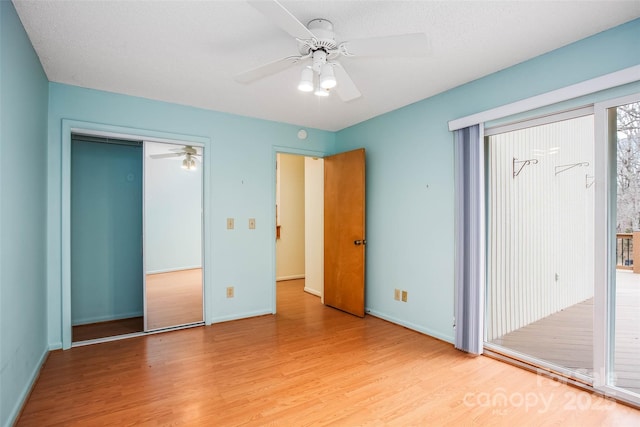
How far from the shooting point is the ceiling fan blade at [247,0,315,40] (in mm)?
1336

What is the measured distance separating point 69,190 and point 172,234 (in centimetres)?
100

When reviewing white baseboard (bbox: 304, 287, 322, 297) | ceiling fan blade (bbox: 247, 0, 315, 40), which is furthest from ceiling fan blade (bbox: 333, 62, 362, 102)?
white baseboard (bbox: 304, 287, 322, 297)

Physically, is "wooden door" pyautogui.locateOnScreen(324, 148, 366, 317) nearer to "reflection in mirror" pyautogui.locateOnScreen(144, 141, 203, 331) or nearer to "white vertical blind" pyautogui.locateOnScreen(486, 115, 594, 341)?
"white vertical blind" pyautogui.locateOnScreen(486, 115, 594, 341)

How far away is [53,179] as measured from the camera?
2.82m

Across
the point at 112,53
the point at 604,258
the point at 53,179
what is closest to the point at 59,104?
the point at 53,179

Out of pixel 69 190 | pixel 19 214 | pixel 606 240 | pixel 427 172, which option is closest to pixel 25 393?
pixel 19 214

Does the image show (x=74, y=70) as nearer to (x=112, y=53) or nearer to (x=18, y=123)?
(x=112, y=53)

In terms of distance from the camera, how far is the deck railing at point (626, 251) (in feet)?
6.91

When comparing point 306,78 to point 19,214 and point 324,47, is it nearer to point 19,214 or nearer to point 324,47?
point 324,47

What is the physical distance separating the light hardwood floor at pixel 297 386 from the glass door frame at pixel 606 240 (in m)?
0.25

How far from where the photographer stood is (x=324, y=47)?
1.87 metres

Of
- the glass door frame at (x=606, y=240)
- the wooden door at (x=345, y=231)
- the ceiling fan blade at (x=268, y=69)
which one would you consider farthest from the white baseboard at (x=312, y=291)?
the ceiling fan blade at (x=268, y=69)

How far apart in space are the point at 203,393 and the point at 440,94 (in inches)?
126

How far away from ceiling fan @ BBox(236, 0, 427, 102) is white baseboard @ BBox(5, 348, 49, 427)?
240 cm
